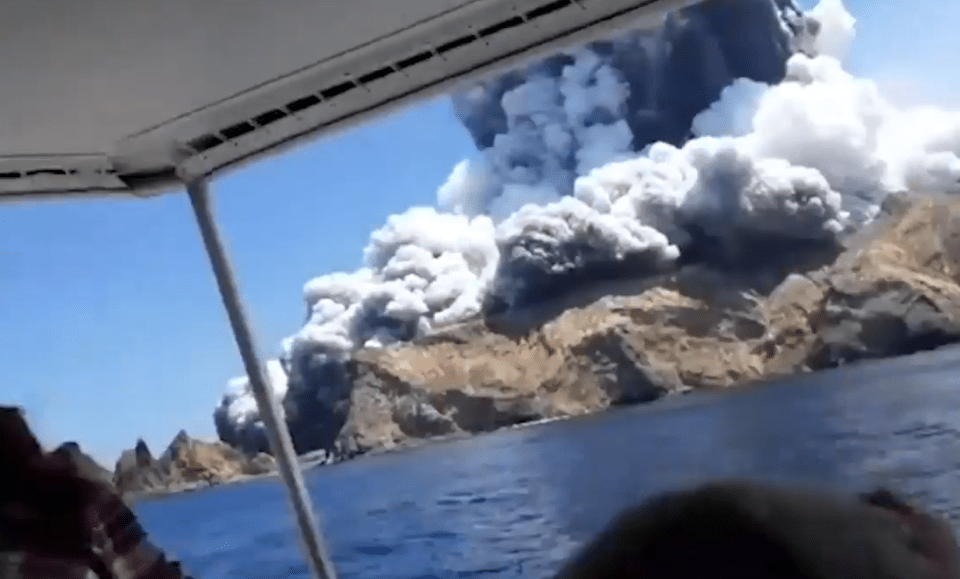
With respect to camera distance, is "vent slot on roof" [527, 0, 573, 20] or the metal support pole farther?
the metal support pole

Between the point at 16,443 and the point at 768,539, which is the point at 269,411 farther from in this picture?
the point at 768,539

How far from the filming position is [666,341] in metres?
3.71

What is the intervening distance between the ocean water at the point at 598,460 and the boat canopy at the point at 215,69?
4.99 ft

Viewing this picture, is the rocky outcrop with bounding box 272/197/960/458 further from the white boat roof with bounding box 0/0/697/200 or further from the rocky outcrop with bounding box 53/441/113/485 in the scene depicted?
the rocky outcrop with bounding box 53/441/113/485

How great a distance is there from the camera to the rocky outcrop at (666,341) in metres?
3.32

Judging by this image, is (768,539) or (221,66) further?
(221,66)

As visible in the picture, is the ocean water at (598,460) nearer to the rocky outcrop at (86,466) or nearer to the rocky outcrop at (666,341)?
the rocky outcrop at (666,341)

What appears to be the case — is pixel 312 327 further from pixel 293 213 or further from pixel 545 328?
pixel 293 213

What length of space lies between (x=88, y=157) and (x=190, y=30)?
31cm

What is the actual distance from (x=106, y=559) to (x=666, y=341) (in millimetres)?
3080

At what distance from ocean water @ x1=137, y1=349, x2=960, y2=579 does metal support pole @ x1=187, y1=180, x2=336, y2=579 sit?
3.78 ft

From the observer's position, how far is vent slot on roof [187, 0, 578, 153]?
964 mm

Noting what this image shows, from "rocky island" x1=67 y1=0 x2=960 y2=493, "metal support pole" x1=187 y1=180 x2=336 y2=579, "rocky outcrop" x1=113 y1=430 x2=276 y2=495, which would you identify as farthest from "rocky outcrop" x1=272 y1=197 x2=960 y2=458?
"metal support pole" x1=187 y1=180 x2=336 y2=579

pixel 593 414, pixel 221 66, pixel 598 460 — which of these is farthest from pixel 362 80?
pixel 598 460
